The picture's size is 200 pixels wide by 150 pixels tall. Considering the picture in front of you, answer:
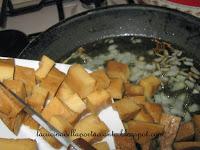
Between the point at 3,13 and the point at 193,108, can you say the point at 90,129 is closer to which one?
the point at 193,108

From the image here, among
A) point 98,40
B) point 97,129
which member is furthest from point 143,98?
point 98,40

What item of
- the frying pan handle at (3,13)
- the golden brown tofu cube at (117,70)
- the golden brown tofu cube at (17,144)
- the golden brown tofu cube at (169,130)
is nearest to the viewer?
the golden brown tofu cube at (17,144)

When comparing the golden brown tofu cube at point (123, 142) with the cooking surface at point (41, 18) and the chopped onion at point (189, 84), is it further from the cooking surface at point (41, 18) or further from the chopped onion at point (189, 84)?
the cooking surface at point (41, 18)

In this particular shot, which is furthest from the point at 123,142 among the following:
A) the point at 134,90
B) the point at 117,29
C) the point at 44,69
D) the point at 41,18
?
the point at 41,18

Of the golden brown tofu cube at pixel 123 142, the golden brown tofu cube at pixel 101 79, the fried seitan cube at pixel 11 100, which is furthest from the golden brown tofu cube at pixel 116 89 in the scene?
the fried seitan cube at pixel 11 100

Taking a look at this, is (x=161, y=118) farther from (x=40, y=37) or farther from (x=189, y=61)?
(x=40, y=37)
